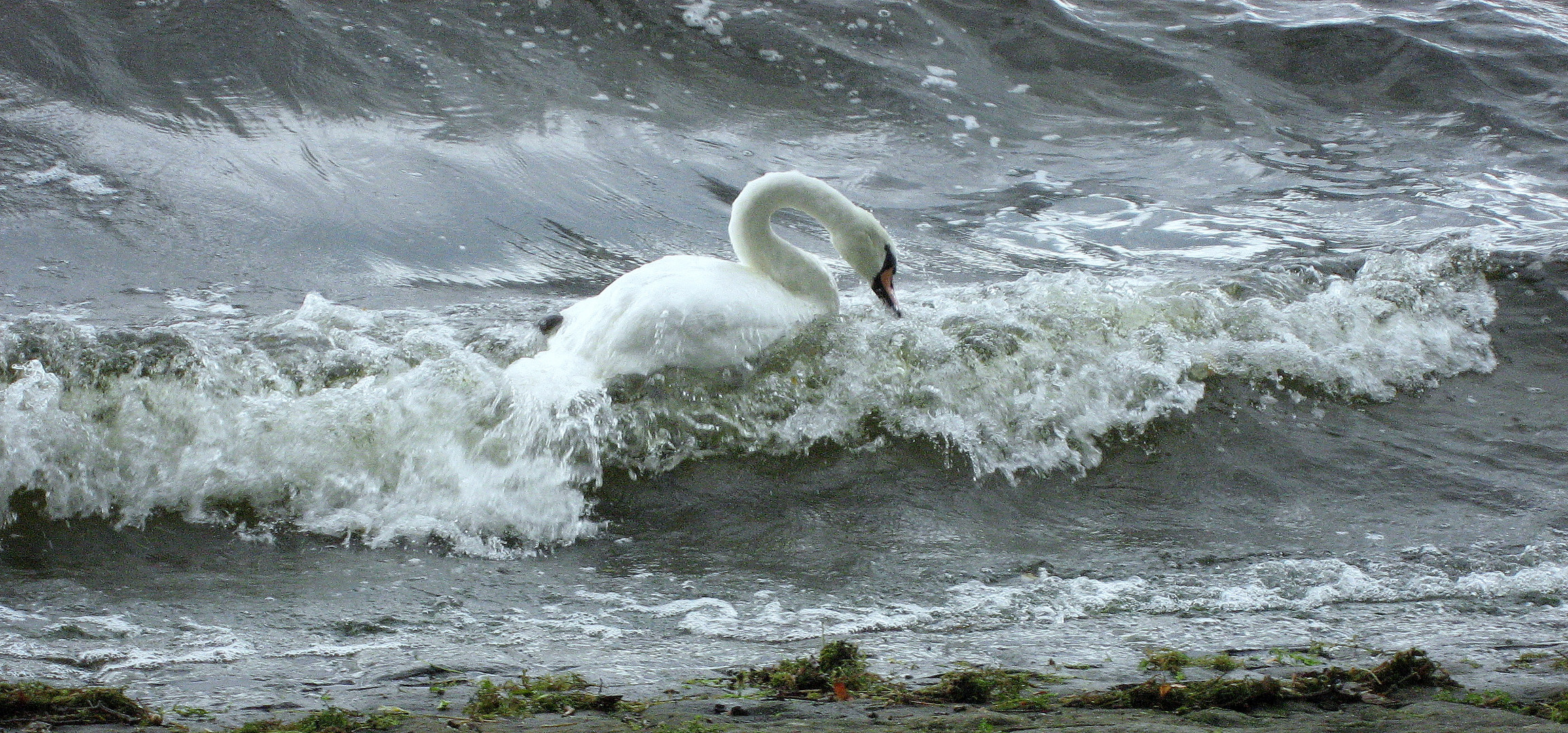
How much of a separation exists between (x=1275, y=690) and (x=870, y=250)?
4451 mm

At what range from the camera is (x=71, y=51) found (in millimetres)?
10719

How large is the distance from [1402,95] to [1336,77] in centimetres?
74

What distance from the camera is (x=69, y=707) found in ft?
7.84

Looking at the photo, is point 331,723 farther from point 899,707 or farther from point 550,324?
point 550,324

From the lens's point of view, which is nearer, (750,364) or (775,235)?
(750,364)

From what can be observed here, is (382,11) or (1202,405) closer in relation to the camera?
(1202,405)

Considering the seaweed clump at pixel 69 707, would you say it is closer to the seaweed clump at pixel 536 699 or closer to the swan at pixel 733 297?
the seaweed clump at pixel 536 699

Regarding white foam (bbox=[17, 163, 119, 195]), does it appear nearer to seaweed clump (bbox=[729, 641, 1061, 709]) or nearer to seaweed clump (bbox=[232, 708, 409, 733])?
seaweed clump (bbox=[232, 708, 409, 733])

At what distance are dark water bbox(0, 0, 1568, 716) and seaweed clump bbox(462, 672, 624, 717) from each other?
0.24 m

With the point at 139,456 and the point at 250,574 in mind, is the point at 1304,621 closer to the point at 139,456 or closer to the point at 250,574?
the point at 250,574

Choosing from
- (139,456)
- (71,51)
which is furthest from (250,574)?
(71,51)

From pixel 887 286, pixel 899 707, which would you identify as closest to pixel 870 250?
pixel 887 286

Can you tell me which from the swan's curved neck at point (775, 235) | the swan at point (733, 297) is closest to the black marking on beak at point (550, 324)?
the swan at point (733, 297)

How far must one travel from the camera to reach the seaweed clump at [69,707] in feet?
7.63
